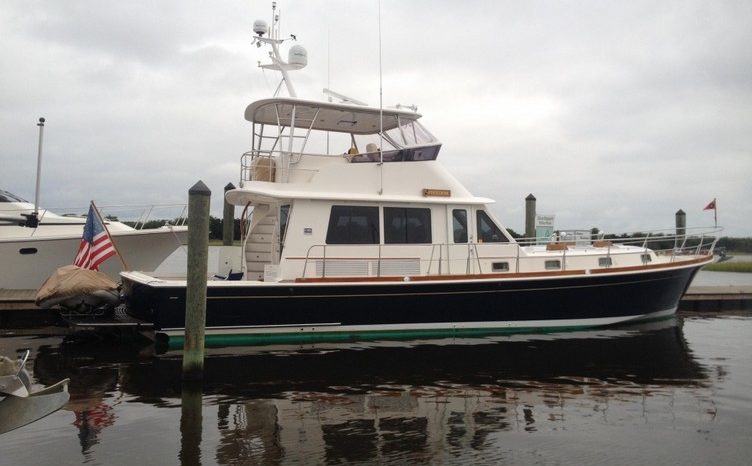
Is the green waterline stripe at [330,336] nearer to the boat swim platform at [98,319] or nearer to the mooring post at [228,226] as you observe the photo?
the boat swim platform at [98,319]

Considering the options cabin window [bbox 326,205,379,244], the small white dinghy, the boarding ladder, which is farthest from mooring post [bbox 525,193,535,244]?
the small white dinghy

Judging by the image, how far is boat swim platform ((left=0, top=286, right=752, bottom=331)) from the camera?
975 centimetres

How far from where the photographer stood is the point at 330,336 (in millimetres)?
9500

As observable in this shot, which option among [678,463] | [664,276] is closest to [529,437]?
[678,463]

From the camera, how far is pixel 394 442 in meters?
5.41

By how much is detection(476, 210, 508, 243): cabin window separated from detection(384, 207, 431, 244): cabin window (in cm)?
96

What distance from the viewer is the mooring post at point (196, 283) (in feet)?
23.0

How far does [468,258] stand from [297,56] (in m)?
4.67

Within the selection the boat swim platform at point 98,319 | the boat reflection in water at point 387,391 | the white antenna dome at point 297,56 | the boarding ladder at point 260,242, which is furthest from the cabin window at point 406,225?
the boat swim platform at point 98,319

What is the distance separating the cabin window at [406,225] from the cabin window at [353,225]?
0.69 feet

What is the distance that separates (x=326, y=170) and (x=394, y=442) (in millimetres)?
5685

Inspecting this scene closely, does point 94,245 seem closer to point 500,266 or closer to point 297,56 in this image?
point 297,56

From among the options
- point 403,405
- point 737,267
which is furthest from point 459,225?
point 737,267

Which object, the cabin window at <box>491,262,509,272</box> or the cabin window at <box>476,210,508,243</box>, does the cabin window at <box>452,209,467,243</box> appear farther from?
the cabin window at <box>491,262,509,272</box>
